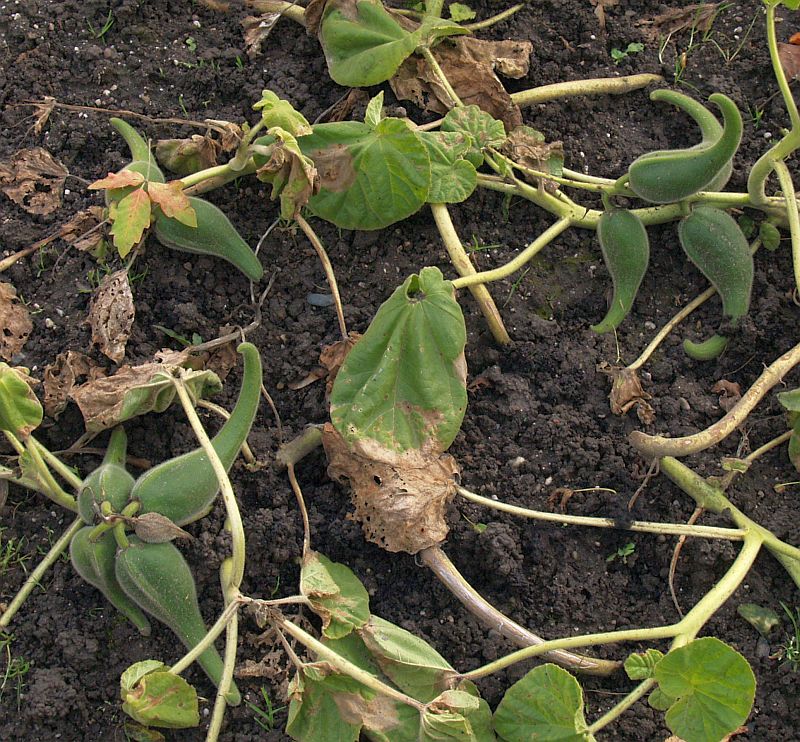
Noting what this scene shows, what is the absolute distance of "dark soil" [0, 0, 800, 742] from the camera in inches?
79.9

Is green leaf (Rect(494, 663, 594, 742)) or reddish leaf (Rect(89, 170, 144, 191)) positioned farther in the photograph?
reddish leaf (Rect(89, 170, 144, 191))

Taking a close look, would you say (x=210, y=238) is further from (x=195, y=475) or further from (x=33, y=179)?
(x=195, y=475)

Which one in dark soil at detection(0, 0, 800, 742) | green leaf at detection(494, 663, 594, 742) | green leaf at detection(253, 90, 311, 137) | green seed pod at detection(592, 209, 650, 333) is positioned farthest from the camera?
green seed pod at detection(592, 209, 650, 333)

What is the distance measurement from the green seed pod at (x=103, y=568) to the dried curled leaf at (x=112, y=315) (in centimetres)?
47

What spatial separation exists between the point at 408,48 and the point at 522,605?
151 cm

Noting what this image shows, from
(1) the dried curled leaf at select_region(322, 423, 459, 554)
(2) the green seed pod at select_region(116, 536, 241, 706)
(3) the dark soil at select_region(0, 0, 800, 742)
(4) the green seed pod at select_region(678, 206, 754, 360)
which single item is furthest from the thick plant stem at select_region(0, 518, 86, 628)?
(4) the green seed pod at select_region(678, 206, 754, 360)

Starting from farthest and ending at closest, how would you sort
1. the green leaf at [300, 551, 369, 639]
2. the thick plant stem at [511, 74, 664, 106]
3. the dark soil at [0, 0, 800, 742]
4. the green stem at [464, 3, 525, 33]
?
the green stem at [464, 3, 525, 33] < the thick plant stem at [511, 74, 664, 106] < the dark soil at [0, 0, 800, 742] < the green leaf at [300, 551, 369, 639]

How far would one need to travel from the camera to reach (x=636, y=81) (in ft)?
8.82

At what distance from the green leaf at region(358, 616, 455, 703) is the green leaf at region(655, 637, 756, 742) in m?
0.47

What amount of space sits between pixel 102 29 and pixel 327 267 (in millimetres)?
1111

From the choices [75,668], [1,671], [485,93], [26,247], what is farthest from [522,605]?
[26,247]

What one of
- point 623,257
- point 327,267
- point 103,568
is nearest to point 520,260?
point 623,257

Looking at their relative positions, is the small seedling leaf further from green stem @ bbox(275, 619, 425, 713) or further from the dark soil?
green stem @ bbox(275, 619, 425, 713)

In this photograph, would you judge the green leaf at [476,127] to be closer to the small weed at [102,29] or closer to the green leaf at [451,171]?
the green leaf at [451,171]
